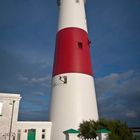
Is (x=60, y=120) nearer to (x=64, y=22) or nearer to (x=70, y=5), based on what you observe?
(x=64, y=22)

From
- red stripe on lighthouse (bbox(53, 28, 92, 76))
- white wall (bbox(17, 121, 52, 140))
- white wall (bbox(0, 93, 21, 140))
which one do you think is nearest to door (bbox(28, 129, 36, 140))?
white wall (bbox(17, 121, 52, 140))

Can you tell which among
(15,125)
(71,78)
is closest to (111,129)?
(71,78)

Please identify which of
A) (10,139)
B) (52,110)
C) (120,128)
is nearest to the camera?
(120,128)

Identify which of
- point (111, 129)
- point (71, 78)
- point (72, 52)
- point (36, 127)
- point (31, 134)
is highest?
point (72, 52)

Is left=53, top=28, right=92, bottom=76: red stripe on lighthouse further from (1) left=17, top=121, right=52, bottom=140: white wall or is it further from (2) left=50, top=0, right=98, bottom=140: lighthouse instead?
(1) left=17, top=121, right=52, bottom=140: white wall

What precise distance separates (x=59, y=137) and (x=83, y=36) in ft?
31.4

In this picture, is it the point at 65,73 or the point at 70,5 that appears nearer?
the point at 65,73

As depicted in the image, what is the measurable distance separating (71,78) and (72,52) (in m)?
2.45

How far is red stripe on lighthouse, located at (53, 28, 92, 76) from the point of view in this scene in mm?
A: 18188

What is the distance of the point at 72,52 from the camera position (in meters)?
18.5

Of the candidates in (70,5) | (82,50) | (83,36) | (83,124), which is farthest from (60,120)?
(70,5)

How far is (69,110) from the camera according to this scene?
1702 cm

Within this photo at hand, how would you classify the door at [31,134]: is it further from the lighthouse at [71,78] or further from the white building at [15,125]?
the lighthouse at [71,78]

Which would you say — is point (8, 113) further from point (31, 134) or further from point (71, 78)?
point (71, 78)
